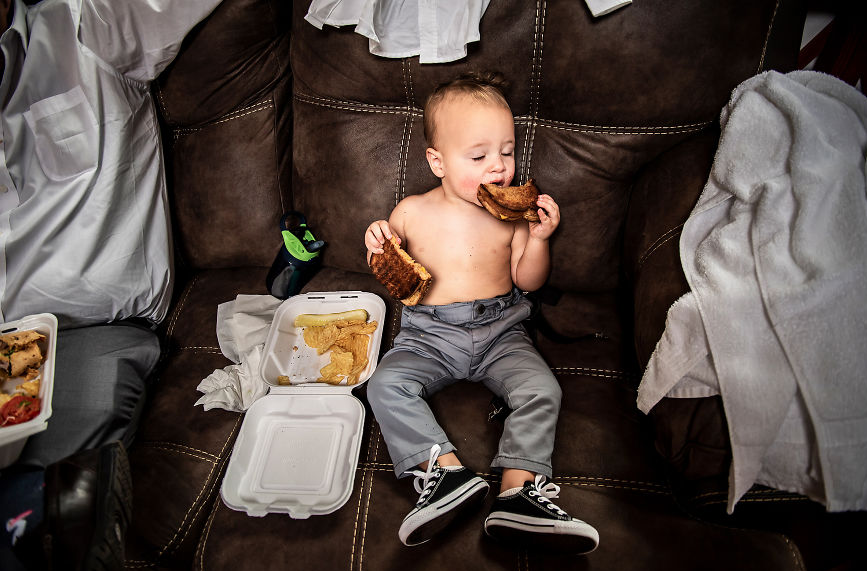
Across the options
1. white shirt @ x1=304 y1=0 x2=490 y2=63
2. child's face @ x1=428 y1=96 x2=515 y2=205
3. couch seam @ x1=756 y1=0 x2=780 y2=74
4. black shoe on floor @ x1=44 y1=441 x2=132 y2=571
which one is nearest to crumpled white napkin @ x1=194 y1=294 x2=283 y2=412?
black shoe on floor @ x1=44 y1=441 x2=132 y2=571

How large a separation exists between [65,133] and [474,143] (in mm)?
1256

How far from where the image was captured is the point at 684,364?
1.17 meters

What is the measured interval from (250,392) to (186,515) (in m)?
0.39

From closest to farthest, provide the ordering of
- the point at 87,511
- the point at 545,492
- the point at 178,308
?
the point at 87,511
the point at 545,492
the point at 178,308

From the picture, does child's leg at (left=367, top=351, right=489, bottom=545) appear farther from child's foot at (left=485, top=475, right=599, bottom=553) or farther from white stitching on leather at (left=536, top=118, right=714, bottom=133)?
white stitching on leather at (left=536, top=118, right=714, bottom=133)

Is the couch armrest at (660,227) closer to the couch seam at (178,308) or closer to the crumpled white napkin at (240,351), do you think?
the crumpled white napkin at (240,351)

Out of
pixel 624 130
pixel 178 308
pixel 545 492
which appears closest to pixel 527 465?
pixel 545 492

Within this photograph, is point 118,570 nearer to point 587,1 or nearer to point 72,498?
point 72,498

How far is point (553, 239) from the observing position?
1.67 m

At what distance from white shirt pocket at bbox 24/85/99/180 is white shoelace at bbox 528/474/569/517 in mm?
1622

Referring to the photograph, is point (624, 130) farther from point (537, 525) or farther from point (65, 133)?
point (65, 133)

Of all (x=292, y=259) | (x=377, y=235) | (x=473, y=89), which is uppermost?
(x=473, y=89)

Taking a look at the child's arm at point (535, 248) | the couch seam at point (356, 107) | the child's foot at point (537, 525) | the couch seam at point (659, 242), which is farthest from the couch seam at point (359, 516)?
the couch seam at point (356, 107)

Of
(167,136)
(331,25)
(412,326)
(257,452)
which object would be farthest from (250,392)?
(331,25)
